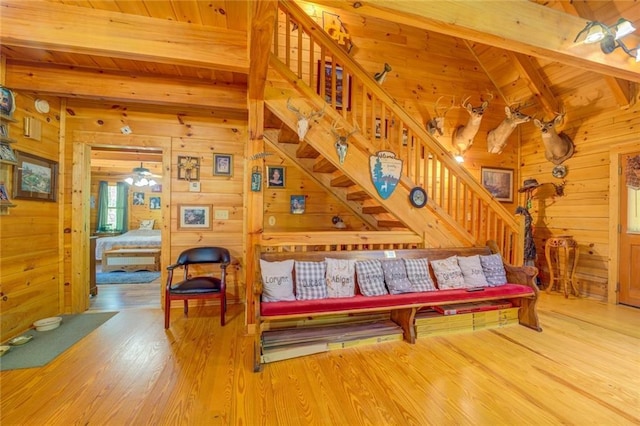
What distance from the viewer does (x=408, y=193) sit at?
3266mm

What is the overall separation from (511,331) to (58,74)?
5.48 metres

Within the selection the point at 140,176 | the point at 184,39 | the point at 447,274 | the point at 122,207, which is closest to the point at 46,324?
the point at 184,39

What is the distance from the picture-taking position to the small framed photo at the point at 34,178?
275cm

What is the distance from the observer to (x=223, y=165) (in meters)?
3.81

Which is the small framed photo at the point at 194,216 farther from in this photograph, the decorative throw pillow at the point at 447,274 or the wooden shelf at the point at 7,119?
the decorative throw pillow at the point at 447,274

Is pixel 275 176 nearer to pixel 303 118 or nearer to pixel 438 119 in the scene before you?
pixel 303 118

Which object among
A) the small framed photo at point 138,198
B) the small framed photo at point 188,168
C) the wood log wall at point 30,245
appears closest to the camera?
the wood log wall at point 30,245

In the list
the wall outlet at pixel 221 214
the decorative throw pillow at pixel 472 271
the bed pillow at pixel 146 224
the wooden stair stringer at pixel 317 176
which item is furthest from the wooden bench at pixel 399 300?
the bed pillow at pixel 146 224

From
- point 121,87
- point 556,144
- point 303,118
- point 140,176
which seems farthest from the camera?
point 140,176

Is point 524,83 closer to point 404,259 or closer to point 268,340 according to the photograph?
point 404,259

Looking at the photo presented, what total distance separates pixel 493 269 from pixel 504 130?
2561mm

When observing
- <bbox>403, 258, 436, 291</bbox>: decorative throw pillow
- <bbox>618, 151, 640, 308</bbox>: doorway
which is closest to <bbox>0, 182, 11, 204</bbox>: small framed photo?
<bbox>403, 258, 436, 291</bbox>: decorative throw pillow

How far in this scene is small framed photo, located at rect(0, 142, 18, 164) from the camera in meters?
2.55

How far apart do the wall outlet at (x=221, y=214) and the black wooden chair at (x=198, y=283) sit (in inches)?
17.7
